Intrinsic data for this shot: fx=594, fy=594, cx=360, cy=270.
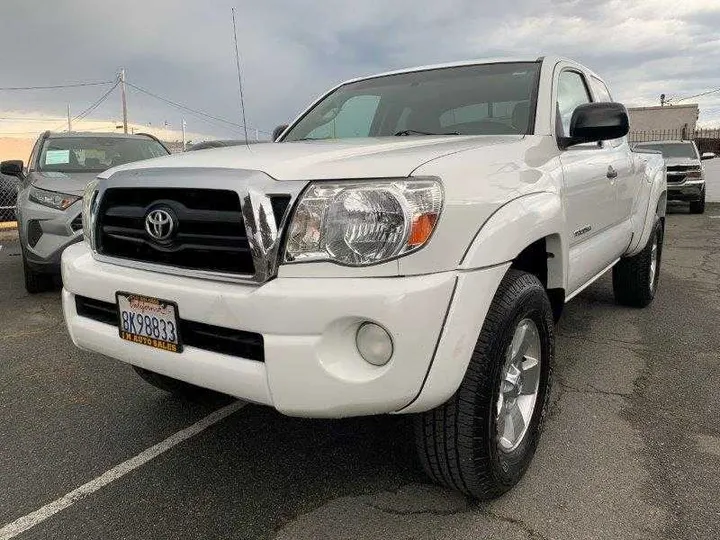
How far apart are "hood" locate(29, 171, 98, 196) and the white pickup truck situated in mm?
3269

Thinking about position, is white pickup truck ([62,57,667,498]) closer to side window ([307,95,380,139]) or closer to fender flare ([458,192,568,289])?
fender flare ([458,192,568,289])

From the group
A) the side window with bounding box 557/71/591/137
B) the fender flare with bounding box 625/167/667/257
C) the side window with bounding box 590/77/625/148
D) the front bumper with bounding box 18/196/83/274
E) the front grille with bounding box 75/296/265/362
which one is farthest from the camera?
the front bumper with bounding box 18/196/83/274

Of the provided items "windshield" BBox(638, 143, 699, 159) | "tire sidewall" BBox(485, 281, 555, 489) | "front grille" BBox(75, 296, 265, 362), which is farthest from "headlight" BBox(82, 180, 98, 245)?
"windshield" BBox(638, 143, 699, 159)

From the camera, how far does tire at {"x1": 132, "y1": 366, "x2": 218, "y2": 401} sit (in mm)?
3004

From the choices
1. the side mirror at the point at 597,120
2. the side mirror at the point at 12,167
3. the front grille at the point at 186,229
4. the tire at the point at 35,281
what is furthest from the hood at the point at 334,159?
the side mirror at the point at 12,167

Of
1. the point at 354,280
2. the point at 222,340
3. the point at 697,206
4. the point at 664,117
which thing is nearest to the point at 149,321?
the point at 222,340

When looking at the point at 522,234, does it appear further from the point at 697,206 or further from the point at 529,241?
the point at 697,206

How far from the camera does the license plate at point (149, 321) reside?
6.61ft

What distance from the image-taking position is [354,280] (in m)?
1.76

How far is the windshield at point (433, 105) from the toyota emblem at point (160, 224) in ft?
4.64

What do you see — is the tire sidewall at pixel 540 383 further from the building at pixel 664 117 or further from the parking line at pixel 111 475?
the building at pixel 664 117

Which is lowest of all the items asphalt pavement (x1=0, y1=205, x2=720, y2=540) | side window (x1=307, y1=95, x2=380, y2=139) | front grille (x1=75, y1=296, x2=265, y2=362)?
asphalt pavement (x1=0, y1=205, x2=720, y2=540)

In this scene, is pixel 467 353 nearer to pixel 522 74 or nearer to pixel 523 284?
pixel 523 284

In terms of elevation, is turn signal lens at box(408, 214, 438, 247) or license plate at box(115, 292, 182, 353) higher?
turn signal lens at box(408, 214, 438, 247)
